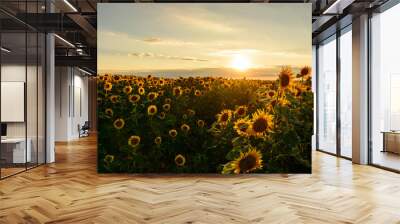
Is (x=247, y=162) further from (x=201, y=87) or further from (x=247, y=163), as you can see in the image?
(x=201, y=87)

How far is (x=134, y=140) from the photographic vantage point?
271 inches

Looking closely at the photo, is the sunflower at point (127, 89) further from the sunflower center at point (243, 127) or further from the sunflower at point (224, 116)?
the sunflower center at point (243, 127)

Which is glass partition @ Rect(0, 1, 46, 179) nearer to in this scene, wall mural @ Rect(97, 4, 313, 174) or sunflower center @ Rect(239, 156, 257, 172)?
wall mural @ Rect(97, 4, 313, 174)

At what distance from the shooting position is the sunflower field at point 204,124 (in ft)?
22.4

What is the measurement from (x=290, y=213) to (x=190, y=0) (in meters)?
4.33

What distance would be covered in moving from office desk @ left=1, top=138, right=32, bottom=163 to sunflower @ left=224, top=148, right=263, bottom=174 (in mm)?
3667

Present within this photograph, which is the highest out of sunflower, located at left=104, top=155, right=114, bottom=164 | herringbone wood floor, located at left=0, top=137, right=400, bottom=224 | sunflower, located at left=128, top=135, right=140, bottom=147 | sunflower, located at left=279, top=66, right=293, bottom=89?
sunflower, located at left=279, top=66, right=293, bottom=89

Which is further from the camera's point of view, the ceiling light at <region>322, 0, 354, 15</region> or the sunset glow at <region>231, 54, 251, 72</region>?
the sunset glow at <region>231, 54, 251, 72</region>

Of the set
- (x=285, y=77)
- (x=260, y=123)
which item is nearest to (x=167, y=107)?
(x=260, y=123)

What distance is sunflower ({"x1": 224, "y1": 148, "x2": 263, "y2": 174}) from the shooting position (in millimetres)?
6840

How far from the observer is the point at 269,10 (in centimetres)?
689

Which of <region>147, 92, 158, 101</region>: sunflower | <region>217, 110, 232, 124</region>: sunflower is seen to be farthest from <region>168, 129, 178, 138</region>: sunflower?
<region>217, 110, 232, 124</region>: sunflower

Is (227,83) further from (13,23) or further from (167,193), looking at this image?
(13,23)

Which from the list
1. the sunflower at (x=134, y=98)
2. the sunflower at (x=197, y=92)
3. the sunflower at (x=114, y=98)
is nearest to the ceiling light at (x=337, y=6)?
the sunflower at (x=197, y=92)
